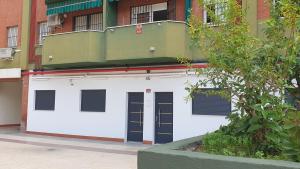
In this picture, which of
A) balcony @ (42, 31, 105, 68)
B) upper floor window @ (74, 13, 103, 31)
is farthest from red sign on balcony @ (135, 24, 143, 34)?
upper floor window @ (74, 13, 103, 31)

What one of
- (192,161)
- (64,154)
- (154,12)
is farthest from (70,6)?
(192,161)

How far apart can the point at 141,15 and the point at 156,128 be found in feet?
18.7

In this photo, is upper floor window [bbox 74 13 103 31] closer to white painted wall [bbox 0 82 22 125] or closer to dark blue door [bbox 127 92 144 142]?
dark blue door [bbox 127 92 144 142]

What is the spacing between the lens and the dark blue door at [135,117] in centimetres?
1788

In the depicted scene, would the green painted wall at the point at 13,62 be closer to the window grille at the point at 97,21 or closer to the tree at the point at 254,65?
the window grille at the point at 97,21

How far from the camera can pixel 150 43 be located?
16.2 m

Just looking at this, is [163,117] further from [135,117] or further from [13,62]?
[13,62]

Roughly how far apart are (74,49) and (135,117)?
4.49 metres

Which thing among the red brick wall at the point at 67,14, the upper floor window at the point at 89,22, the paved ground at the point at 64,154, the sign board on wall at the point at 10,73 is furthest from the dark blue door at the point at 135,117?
the sign board on wall at the point at 10,73

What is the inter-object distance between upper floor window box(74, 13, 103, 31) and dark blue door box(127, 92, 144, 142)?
456 centimetres

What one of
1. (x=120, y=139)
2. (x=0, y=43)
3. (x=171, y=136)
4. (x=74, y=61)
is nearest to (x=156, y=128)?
(x=171, y=136)

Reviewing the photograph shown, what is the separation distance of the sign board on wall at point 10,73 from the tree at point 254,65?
17.9m

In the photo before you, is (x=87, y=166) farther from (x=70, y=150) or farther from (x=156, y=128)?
(x=156, y=128)

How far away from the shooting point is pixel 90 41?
1803 centimetres
